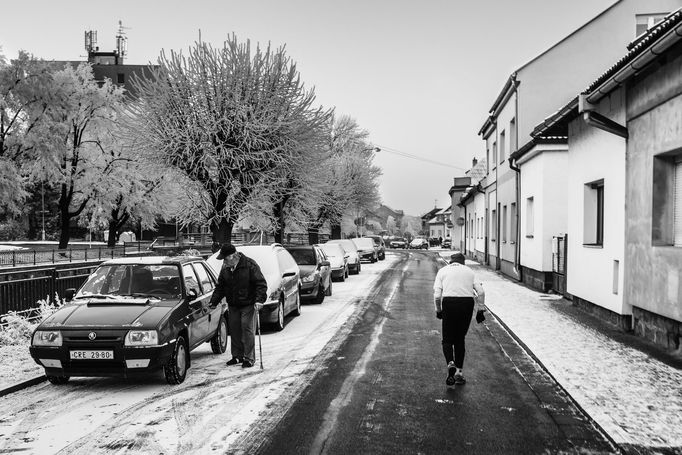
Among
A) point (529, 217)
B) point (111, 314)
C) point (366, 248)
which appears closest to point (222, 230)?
point (529, 217)

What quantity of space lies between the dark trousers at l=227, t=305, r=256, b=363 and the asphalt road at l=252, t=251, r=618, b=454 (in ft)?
3.51

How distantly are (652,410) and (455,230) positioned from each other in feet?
190

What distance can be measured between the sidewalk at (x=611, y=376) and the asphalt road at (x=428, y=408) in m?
0.22

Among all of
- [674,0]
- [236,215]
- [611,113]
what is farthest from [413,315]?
[674,0]

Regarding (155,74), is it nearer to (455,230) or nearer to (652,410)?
(652,410)

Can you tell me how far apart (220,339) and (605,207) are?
307 inches

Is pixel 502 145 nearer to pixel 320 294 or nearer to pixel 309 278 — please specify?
pixel 320 294

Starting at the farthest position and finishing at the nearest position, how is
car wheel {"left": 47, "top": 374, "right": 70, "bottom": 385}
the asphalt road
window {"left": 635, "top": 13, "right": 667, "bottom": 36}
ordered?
window {"left": 635, "top": 13, "right": 667, "bottom": 36} < car wheel {"left": 47, "top": 374, "right": 70, "bottom": 385} < the asphalt road

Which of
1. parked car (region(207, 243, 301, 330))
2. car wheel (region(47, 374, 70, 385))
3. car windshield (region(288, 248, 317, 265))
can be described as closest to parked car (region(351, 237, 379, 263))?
car windshield (region(288, 248, 317, 265))

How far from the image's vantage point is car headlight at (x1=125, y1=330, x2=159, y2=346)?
653 centimetres

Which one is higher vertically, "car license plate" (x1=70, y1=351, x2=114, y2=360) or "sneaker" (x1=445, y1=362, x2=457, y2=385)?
"car license plate" (x1=70, y1=351, x2=114, y2=360)

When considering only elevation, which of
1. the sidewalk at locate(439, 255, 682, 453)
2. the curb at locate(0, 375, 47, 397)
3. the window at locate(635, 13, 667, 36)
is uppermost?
the window at locate(635, 13, 667, 36)

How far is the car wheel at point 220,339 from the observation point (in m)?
9.02

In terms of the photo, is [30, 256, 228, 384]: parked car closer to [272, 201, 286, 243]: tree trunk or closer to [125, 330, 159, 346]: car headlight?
[125, 330, 159, 346]: car headlight
